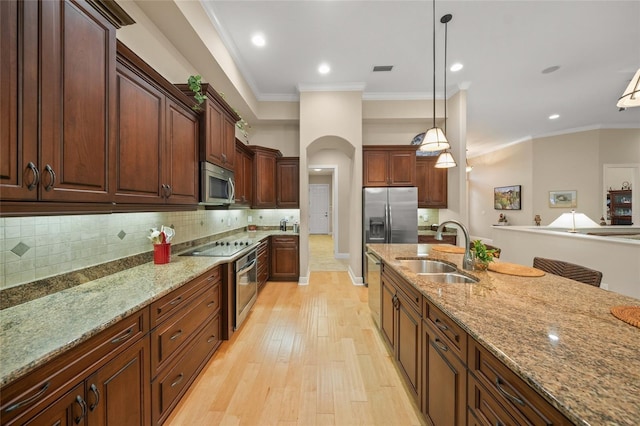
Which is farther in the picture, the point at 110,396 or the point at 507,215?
the point at 507,215

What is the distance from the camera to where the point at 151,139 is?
1.70 m

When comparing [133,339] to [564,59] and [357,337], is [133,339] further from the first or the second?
[564,59]

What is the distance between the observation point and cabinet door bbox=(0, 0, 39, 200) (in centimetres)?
84

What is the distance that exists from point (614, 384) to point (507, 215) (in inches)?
352

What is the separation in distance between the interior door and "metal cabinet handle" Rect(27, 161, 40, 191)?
29.6ft

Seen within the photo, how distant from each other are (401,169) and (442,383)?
3.68 m

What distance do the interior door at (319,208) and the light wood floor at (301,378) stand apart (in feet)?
23.4

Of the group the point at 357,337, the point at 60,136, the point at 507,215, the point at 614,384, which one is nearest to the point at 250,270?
the point at 357,337

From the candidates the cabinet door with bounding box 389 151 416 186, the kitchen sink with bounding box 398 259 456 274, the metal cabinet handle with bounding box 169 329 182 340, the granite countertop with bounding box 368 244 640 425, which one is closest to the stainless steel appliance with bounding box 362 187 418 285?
the cabinet door with bounding box 389 151 416 186

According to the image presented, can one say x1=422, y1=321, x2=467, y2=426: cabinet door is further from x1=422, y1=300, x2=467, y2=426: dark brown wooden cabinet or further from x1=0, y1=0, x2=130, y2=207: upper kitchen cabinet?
x1=0, y1=0, x2=130, y2=207: upper kitchen cabinet

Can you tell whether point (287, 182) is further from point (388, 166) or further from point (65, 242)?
point (65, 242)

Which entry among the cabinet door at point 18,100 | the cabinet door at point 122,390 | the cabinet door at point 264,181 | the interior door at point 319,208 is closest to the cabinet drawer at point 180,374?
the cabinet door at point 122,390

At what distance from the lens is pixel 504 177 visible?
25.7 feet

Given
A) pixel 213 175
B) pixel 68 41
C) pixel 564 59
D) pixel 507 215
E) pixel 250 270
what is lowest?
pixel 250 270
